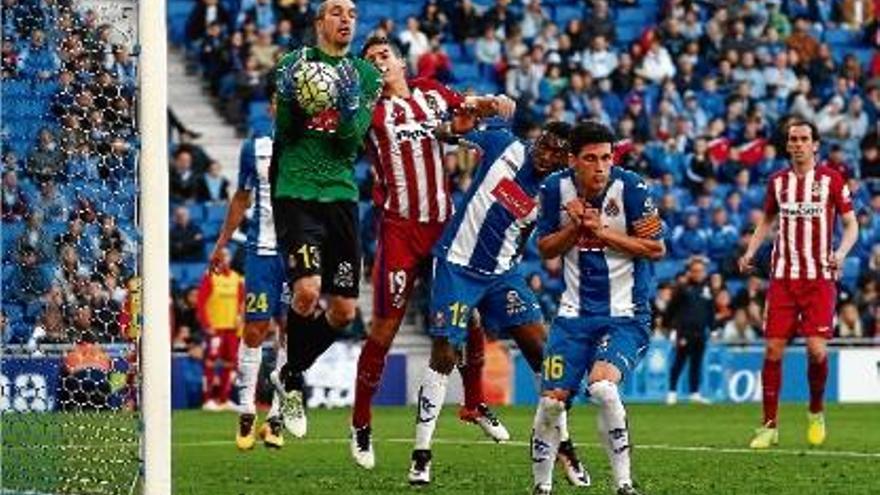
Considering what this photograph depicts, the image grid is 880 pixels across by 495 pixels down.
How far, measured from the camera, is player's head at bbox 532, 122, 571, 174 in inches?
527

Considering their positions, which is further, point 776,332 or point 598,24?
point 598,24

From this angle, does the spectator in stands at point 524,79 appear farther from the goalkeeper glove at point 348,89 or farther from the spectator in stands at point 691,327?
the goalkeeper glove at point 348,89

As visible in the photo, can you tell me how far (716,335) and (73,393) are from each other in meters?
17.8

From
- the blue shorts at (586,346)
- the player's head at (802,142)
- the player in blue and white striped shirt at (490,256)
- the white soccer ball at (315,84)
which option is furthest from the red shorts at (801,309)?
the blue shorts at (586,346)

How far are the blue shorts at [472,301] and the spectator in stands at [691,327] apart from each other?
1347 cm

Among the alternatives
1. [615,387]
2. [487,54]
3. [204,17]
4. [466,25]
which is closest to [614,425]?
[615,387]

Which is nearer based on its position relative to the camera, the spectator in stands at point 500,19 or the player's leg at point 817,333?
the player's leg at point 817,333

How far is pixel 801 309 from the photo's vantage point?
704 inches

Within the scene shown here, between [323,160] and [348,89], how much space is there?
0.52 metres

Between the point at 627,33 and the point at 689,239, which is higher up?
the point at 627,33

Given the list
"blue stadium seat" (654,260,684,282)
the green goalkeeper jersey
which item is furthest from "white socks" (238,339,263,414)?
"blue stadium seat" (654,260,684,282)

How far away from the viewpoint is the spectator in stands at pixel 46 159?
1102 centimetres

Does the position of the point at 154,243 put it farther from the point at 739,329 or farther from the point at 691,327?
the point at 739,329

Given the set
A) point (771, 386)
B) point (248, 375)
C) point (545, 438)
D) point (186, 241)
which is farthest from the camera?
point (186, 241)
